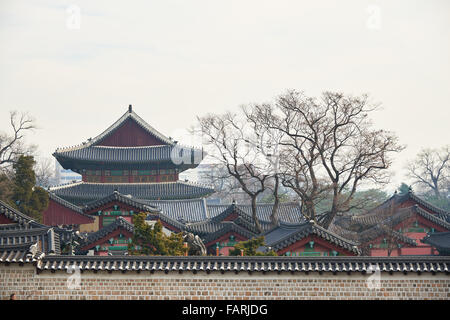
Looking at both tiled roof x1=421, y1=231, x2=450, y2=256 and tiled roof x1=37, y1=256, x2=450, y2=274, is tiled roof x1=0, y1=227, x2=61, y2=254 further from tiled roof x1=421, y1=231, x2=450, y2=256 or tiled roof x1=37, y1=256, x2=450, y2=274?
tiled roof x1=421, y1=231, x2=450, y2=256

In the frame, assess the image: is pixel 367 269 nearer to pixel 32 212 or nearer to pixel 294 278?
pixel 294 278

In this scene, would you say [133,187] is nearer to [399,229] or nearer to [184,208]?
[184,208]

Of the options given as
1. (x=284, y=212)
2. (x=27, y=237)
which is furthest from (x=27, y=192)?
(x=27, y=237)

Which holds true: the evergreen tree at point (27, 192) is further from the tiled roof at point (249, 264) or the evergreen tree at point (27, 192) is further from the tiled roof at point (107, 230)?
the tiled roof at point (249, 264)

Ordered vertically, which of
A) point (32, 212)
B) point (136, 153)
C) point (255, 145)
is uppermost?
point (136, 153)

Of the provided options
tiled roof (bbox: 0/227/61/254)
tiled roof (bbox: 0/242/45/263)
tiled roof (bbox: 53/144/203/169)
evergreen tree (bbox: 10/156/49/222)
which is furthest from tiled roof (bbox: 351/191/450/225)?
tiled roof (bbox: 0/242/45/263)

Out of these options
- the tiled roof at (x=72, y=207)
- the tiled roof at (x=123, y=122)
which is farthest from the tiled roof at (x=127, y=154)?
the tiled roof at (x=72, y=207)

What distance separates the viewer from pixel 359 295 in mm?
20391

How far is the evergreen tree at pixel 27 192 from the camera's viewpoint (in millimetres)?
41688

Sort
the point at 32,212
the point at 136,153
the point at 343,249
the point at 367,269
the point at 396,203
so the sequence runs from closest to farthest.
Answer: the point at 367,269, the point at 343,249, the point at 32,212, the point at 396,203, the point at 136,153

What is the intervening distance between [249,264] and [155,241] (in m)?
8.25

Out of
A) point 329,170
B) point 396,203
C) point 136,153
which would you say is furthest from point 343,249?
point 136,153

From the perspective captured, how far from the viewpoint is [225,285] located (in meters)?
20.4
